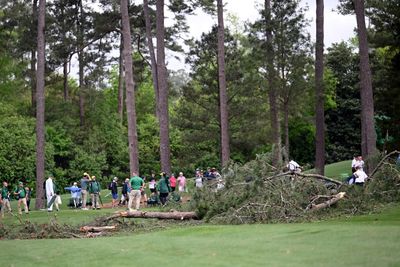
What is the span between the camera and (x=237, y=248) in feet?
37.6

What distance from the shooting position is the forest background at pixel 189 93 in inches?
1367

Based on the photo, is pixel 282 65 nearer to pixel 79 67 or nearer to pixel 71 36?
pixel 71 36

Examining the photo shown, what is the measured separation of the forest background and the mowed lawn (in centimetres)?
1773

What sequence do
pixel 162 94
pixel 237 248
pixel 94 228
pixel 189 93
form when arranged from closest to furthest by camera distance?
pixel 237 248
pixel 94 228
pixel 162 94
pixel 189 93

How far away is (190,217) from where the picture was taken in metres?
19.0

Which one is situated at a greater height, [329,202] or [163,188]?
[329,202]

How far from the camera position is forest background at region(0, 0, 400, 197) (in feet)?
114

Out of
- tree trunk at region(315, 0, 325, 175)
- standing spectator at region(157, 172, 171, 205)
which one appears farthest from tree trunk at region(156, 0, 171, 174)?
tree trunk at region(315, 0, 325, 175)

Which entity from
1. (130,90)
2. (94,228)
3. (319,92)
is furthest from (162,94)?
(94,228)

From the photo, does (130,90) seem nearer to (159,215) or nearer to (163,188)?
(163,188)

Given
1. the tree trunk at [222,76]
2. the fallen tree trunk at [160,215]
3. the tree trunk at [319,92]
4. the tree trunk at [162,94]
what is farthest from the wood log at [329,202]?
the tree trunk at [222,76]

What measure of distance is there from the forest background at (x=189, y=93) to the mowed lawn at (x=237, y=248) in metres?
17.7

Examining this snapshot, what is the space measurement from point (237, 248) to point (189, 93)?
2809 cm

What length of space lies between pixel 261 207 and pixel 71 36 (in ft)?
94.0
